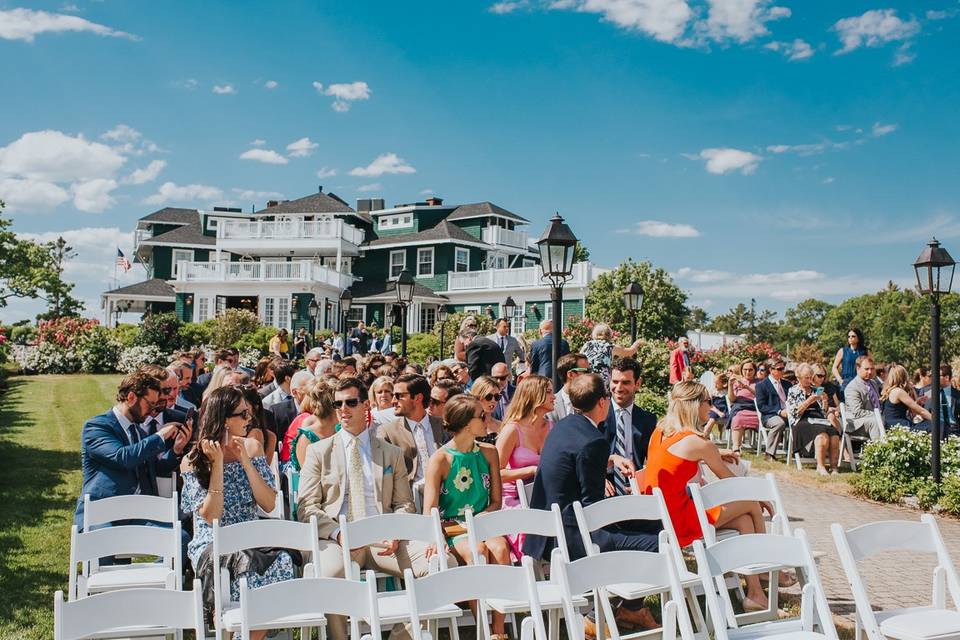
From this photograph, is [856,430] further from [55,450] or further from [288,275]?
[288,275]

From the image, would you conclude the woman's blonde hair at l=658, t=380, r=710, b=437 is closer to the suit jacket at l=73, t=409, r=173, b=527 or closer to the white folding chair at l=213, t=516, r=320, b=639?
the white folding chair at l=213, t=516, r=320, b=639

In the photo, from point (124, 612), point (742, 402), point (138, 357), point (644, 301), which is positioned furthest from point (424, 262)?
point (124, 612)

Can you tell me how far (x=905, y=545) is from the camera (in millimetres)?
4500

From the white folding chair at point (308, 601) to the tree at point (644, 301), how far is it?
35.1 m

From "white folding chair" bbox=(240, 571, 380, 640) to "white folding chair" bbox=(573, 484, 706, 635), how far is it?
1.25 m

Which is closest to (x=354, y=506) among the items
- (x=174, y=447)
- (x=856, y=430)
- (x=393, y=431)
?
(x=393, y=431)

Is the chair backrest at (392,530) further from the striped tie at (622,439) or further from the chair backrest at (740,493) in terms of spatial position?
the striped tie at (622,439)

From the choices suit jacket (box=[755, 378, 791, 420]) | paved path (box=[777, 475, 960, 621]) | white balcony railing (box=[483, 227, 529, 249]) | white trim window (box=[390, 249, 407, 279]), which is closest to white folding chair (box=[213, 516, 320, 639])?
paved path (box=[777, 475, 960, 621])

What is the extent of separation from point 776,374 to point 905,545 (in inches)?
340

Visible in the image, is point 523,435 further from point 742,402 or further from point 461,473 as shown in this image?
point 742,402

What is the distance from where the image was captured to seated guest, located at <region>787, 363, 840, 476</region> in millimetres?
11938

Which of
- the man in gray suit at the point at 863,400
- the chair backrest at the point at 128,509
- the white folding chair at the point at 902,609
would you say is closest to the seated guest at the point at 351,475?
the chair backrest at the point at 128,509

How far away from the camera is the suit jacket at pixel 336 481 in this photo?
5637mm

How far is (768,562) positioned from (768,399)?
9.24 metres
